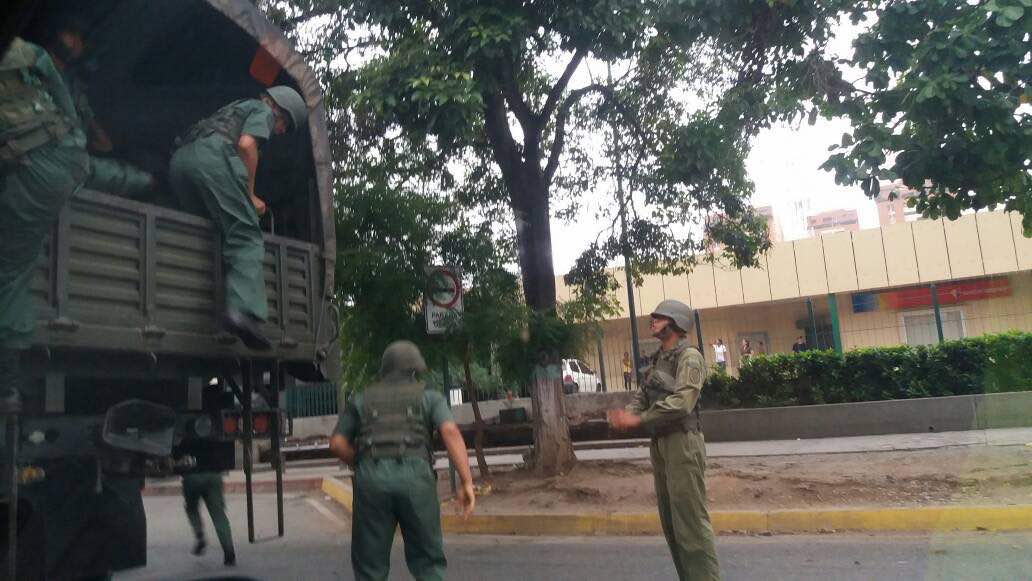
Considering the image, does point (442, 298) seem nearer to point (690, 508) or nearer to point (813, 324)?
point (690, 508)

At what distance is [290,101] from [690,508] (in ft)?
10.9

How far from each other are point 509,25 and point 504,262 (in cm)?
296

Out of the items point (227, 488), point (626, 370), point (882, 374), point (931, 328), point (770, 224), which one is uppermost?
point (770, 224)

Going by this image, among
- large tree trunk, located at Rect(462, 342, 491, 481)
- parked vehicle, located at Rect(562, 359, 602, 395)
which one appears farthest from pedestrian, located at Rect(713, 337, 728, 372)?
large tree trunk, located at Rect(462, 342, 491, 481)

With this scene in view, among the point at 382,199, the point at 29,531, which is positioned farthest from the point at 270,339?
the point at 382,199

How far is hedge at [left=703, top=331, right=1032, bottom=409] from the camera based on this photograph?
13.1m

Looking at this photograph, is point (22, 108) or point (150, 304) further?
point (150, 304)

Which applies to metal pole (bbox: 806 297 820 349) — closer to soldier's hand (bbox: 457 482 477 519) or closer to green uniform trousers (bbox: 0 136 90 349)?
soldier's hand (bbox: 457 482 477 519)

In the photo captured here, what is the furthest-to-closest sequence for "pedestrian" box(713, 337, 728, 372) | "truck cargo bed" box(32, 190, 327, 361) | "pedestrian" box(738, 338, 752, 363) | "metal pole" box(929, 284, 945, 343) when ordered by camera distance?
"pedestrian" box(738, 338, 752, 363)
"pedestrian" box(713, 337, 728, 372)
"metal pole" box(929, 284, 945, 343)
"truck cargo bed" box(32, 190, 327, 361)

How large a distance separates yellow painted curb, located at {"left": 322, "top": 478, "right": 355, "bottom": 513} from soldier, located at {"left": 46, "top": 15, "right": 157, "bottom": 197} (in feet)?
19.4

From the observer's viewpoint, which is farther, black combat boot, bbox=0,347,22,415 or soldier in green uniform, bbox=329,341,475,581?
soldier in green uniform, bbox=329,341,475,581

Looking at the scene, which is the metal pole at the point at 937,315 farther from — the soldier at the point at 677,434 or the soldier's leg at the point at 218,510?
the soldier's leg at the point at 218,510

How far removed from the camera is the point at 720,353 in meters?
17.4

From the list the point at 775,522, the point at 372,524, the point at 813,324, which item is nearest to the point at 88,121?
the point at 372,524
